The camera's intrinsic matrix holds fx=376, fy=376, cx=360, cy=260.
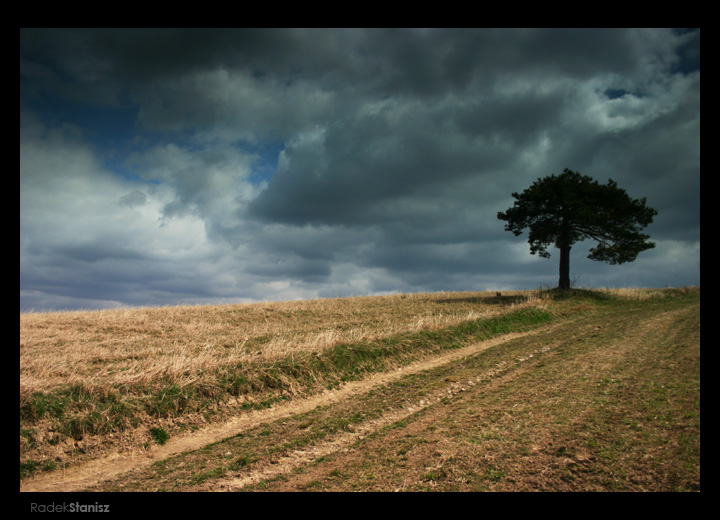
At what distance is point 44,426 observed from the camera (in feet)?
27.9

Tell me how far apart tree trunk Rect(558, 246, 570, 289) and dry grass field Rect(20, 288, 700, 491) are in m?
20.6

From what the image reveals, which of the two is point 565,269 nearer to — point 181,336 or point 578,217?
point 578,217

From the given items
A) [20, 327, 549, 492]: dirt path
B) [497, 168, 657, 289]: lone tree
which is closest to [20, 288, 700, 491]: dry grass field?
[20, 327, 549, 492]: dirt path

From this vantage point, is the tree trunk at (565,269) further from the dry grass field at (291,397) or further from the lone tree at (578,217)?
the dry grass field at (291,397)

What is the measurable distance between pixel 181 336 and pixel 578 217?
3720 centimetres

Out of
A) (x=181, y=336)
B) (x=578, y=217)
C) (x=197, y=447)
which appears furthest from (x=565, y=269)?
(x=197, y=447)

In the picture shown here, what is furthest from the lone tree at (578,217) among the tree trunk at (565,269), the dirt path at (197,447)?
the dirt path at (197,447)

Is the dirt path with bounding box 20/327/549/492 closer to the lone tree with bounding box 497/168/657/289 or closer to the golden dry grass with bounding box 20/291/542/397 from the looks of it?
the golden dry grass with bounding box 20/291/542/397

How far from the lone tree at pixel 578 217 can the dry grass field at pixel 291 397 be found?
64.3 ft

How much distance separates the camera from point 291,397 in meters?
11.5
